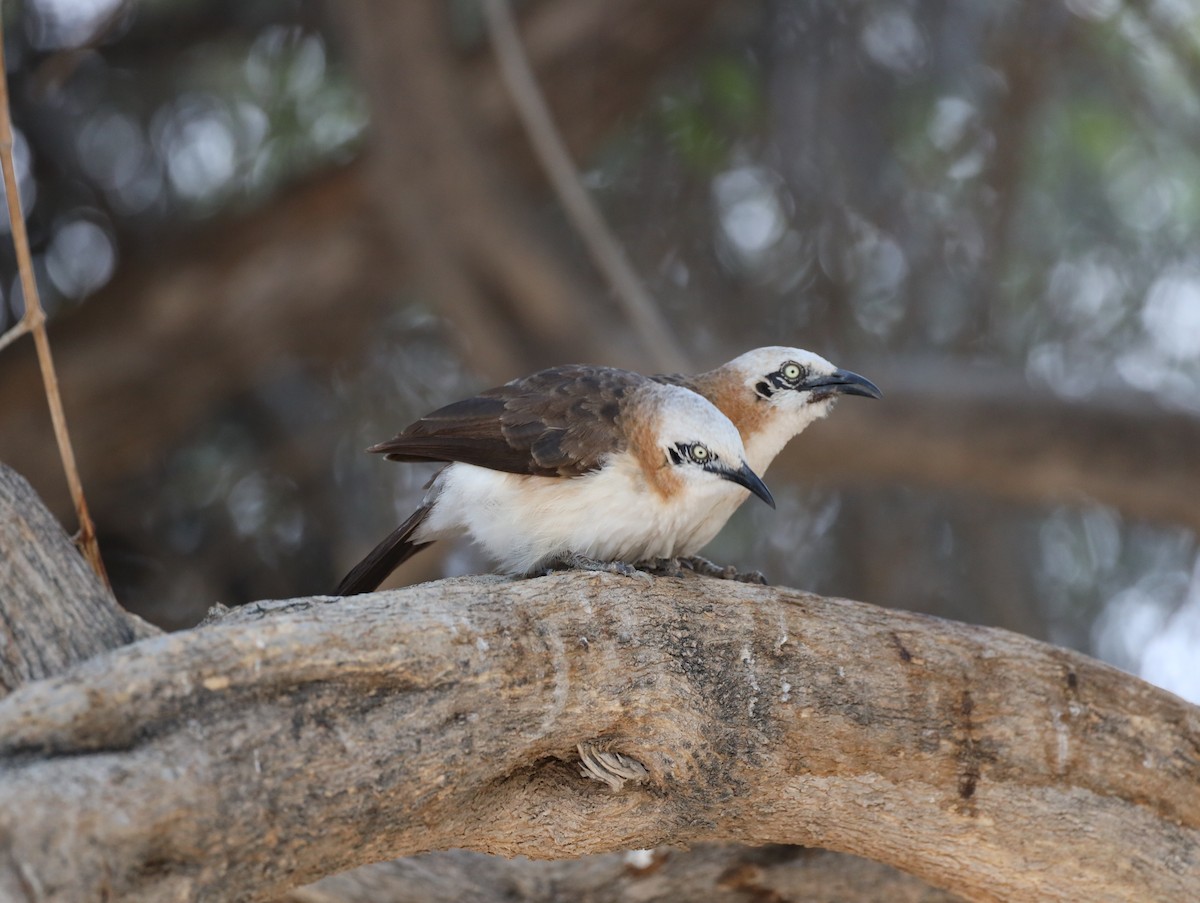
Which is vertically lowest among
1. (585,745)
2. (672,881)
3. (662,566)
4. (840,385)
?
(672,881)

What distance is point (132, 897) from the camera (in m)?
1.95

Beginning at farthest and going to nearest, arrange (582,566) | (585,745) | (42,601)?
(582,566), (585,745), (42,601)

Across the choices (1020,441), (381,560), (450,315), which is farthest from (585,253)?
(381,560)

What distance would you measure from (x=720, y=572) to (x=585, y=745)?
0.75 metres

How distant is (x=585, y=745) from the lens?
8.54 ft

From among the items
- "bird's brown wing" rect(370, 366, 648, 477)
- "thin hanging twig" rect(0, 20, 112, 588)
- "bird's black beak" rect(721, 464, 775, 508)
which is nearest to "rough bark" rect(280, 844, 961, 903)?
"bird's black beak" rect(721, 464, 775, 508)

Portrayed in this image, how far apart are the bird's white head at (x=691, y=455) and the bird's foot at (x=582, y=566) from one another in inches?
9.0

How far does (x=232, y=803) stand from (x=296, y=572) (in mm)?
4410

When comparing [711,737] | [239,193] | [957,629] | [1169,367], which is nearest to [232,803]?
[711,737]

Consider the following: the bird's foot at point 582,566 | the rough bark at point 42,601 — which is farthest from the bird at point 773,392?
the rough bark at point 42,601

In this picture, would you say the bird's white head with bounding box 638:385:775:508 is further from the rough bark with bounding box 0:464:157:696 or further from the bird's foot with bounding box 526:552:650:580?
the rough bark with bounding box 0:464:157:696

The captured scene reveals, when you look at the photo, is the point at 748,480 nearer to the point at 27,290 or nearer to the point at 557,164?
the point at 557,164

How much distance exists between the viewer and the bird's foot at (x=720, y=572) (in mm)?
3164

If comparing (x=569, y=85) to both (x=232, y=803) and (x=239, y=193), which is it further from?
(x=232, y=803)
